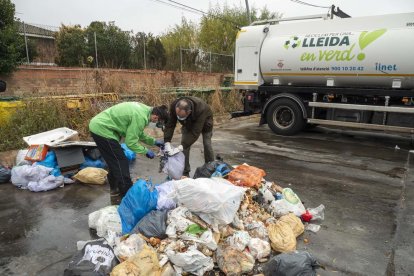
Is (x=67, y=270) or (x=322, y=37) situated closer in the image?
(x=67, y=270)

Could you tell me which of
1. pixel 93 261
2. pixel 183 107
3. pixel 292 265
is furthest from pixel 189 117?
pixel 292 265

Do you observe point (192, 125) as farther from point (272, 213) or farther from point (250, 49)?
point (250, 49)

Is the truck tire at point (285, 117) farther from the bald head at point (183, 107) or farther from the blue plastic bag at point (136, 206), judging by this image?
the blue plastic bag at point (136, 206)

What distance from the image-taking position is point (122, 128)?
3967 millimetres

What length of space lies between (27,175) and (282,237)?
3.64 meters

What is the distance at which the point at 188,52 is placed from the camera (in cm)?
1773

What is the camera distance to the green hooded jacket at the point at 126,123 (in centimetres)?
382

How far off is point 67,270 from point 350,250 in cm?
257

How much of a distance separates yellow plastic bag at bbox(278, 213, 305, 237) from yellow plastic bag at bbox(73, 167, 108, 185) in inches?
109

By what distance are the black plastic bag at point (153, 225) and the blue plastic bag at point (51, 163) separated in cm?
235

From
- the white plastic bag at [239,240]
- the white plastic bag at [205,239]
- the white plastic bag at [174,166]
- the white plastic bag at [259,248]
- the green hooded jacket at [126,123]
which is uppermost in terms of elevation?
the green hooded jacket at [126,123]

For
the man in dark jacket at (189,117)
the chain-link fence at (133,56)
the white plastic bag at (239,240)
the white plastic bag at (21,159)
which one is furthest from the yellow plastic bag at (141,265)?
the chain-link fence at (133,56)

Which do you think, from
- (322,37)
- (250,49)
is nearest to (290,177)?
(322,37)

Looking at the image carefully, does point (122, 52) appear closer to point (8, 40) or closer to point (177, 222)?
point (8, 40)
